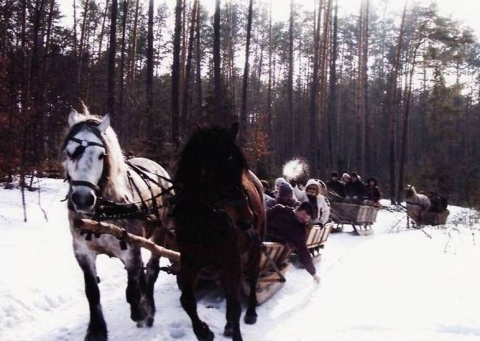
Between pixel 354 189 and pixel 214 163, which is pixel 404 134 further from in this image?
pixel 214 163

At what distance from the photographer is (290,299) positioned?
720cm

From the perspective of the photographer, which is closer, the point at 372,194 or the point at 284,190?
the point at 284,190

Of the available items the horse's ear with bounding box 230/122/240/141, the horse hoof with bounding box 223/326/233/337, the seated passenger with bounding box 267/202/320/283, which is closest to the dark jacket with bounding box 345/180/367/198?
the seated passenger with bounding box 267/202/320/283

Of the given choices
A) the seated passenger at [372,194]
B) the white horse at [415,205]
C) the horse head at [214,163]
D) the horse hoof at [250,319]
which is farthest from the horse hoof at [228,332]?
the white horse at [415,205]

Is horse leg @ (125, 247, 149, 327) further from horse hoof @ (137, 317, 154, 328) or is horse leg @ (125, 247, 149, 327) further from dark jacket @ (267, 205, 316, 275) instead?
dark jacket @ (267, 205, 316, 275)

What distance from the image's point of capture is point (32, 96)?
11414 millimetres

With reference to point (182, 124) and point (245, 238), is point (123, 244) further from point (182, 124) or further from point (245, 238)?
point (182, 124)

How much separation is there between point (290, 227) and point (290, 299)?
3.64 feet

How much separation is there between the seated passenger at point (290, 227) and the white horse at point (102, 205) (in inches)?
93.0

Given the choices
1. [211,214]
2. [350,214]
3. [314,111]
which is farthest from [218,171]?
[314,111]

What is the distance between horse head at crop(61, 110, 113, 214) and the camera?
4.29 metres

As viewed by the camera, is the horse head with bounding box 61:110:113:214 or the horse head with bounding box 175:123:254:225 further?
the horse head with bounding box 175:123:254:225

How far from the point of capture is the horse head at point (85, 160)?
429cm

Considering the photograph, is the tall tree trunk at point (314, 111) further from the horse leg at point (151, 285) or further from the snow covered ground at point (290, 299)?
the horse leg at point (151, 285)
